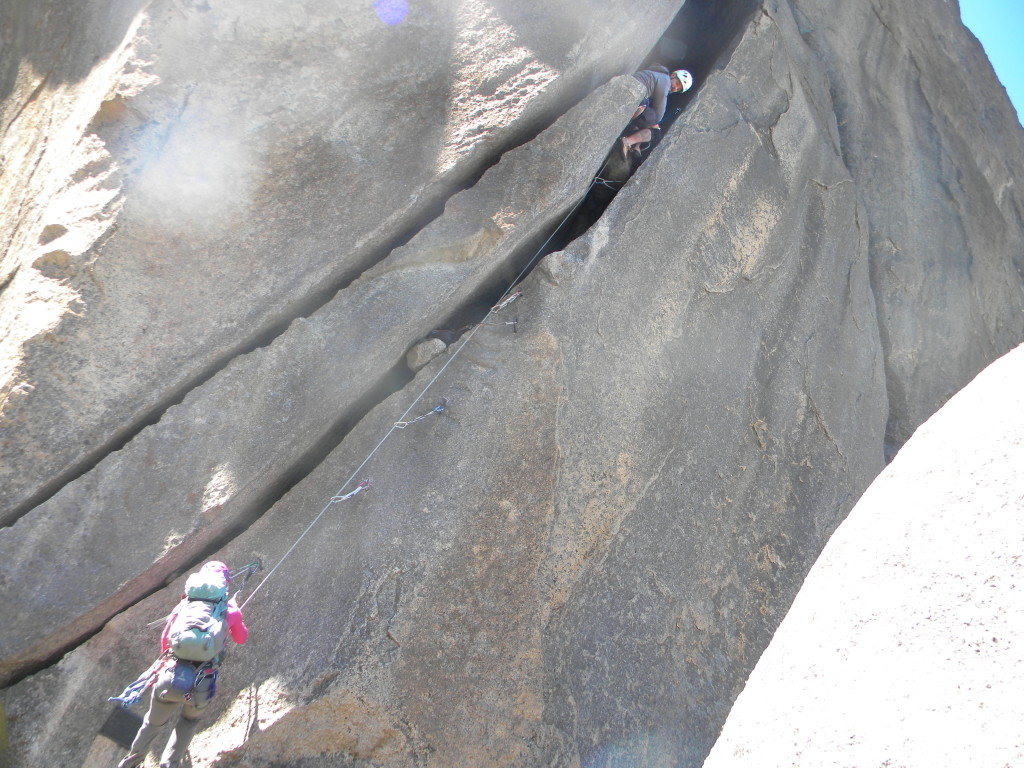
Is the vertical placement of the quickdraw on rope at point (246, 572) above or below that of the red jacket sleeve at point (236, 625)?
below

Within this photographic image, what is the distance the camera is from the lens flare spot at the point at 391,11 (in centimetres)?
551

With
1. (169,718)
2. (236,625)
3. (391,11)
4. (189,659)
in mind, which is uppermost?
(391,11)

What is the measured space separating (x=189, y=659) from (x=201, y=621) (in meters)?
0.19

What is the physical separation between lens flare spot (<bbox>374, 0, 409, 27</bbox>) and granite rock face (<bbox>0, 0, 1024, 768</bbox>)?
0.03 meters

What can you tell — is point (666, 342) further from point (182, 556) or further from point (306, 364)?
point (182, 556)

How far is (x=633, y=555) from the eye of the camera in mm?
5156

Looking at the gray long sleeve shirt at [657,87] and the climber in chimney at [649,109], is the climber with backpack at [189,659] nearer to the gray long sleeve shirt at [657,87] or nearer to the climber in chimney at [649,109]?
the climber in chimney at [649,109]

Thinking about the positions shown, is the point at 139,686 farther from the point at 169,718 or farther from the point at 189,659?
the point at 189,659

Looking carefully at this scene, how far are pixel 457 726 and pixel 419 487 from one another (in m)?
1.40

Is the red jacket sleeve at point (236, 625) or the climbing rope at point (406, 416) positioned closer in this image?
the red jacket sleeve at point (236, 625)

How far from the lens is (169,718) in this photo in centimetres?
412

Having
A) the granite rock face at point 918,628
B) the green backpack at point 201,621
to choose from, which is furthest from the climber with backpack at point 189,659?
the granite rock face at point 918,628

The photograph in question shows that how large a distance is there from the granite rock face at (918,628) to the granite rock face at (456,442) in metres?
2.38

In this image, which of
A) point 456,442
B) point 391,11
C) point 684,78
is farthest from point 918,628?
point 684,78
